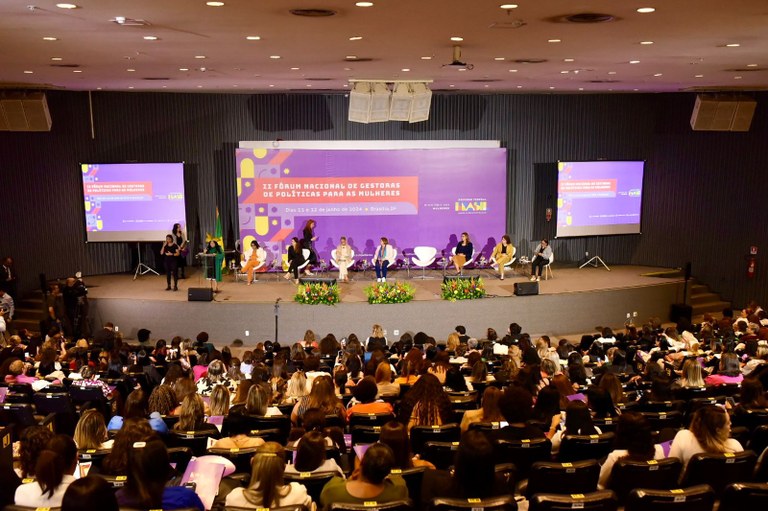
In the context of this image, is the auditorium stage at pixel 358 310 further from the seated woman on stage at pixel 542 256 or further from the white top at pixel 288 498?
the white top at pixel 288 498

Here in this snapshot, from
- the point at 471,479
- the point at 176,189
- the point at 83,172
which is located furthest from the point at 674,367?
the point at 83,172

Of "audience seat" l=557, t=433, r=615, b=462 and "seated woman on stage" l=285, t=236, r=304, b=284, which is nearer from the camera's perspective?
"audience seat" l=557, t=433, r=615, b=462

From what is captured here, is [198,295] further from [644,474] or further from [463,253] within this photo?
[644,474]

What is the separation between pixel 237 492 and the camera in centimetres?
387

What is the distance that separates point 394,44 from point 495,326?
6.83 metres

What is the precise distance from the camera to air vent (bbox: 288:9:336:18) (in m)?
6.79

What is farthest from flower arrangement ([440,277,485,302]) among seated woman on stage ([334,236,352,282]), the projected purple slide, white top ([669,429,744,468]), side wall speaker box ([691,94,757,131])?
white top ([669,429,744,468])

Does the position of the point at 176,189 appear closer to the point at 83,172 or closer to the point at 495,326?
the point at 83,172

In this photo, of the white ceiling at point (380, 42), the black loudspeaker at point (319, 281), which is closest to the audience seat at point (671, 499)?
the white ceiling at point (380, 42)

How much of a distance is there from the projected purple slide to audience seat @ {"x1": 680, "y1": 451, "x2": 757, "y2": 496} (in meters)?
13.3

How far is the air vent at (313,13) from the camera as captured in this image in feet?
22.3

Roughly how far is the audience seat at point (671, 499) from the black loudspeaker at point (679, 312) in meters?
12.5

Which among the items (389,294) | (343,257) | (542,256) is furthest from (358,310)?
(542,256)

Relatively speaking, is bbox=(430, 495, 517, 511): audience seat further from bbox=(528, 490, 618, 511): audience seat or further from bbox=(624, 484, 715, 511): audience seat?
bbox=(624, 484, 715, 511): audience seat
